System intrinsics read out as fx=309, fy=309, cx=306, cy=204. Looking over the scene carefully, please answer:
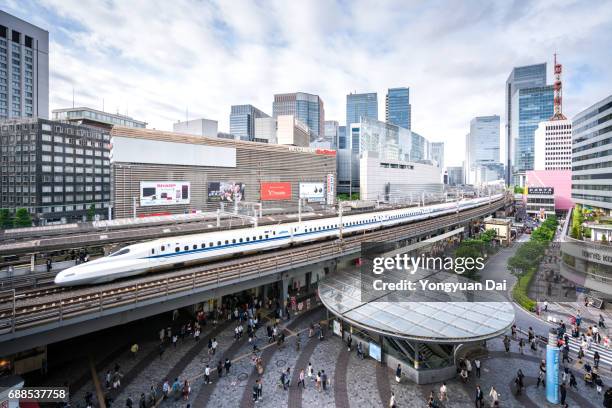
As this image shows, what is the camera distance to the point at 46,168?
87.1 m

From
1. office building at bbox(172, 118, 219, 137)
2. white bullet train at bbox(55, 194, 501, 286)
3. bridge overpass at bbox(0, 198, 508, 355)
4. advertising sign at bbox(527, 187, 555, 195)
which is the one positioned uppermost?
office building at bbox(172, 118, 219, 137)

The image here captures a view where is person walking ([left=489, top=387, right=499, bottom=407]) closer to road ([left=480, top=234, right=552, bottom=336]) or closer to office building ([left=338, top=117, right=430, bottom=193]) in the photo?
road ([left=480, top=234, right=552, bottom=336])

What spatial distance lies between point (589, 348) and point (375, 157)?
105 metres

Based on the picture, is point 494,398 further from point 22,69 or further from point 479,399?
point 22,69

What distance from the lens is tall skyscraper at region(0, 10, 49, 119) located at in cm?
10569

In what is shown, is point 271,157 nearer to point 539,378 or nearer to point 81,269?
point 81,269

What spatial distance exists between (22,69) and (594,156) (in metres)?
174

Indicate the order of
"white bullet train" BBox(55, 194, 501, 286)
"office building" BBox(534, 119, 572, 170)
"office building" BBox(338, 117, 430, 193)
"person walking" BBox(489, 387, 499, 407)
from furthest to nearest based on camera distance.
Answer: "office building" BBox(534, 119, 572, 170) < "office building" BBox(338, 117, 430, 193) < "white bullet train" BBox(55, 194, 501, 286) < "person walking" BBox(489, 387, 499, 407)

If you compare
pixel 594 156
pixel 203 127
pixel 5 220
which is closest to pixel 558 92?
pixel 594 156

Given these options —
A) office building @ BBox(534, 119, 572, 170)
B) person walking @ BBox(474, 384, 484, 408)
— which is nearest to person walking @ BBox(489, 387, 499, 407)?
person walking @ BBox(474, 384, 484, 408)

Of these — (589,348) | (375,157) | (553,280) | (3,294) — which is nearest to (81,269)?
(3,294)

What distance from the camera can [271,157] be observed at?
3342 inches

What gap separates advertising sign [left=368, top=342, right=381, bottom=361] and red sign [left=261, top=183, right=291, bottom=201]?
6129cm

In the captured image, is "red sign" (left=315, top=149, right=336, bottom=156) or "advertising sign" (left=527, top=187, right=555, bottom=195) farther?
"advertising sign" (left=527, top=187, right=555, bottom=195)
